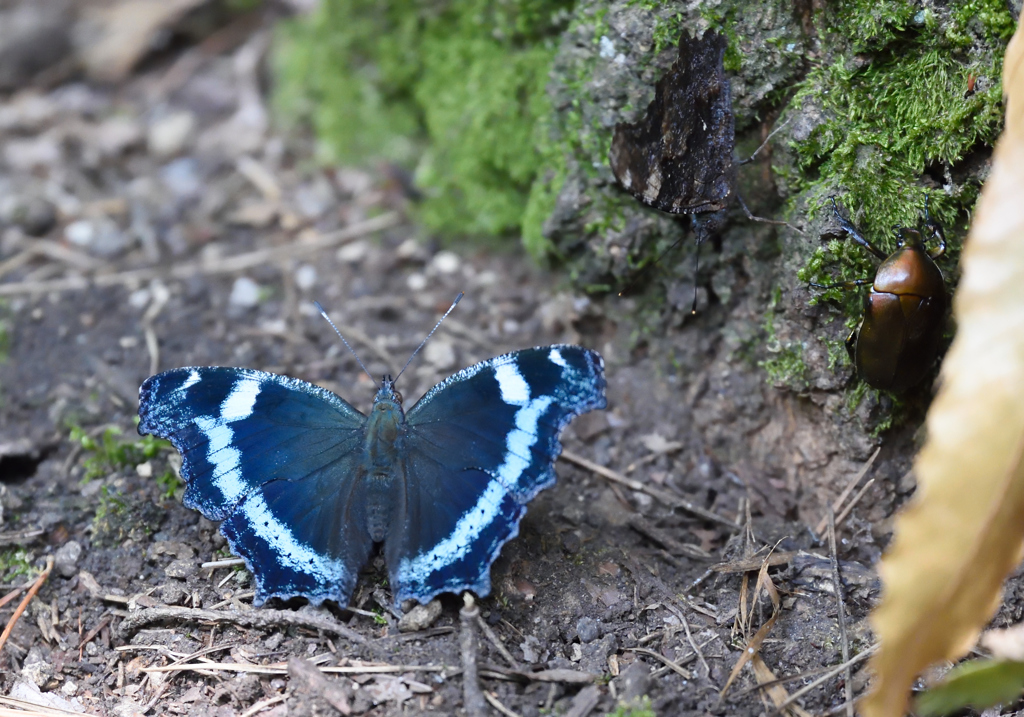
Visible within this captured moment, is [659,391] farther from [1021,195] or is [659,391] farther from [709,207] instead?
[1021,195]

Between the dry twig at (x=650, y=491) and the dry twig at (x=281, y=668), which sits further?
the dry twig at (x=650, y=491)

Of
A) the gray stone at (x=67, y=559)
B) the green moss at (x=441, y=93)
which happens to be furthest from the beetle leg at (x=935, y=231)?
the gray stone at (x=67, y=559)

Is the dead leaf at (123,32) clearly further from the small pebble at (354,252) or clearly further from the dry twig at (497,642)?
the dry twig at (497,642)

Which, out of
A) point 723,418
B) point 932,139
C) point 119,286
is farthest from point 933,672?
point 119,286

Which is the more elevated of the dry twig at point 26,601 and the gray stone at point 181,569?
the dry twig at point 26,601

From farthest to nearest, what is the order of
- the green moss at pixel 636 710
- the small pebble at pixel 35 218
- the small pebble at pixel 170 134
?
the small pebble at pixel 170 134, the small pebble at pixel 35 218, the green moss at pixel 636 710

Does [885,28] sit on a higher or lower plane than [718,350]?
higher
